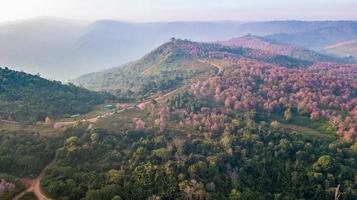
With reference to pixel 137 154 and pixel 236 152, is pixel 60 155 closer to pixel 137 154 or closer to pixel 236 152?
pixel 137 154

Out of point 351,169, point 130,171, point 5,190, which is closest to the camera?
point 5,190

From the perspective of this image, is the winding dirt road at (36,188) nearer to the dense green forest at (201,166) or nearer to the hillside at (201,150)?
the hillside at (201,150)

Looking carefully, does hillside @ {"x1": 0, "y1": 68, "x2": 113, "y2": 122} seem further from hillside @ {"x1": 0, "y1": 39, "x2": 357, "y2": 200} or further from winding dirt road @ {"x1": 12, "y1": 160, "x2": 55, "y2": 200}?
winding dirt road @ {"x1": 12, "y1": 160, "x2": 55, "y2": 200}

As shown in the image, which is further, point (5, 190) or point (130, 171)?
point (130, 171)

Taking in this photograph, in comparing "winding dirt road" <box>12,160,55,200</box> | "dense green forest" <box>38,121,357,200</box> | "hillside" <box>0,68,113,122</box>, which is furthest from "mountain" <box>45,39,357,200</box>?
"hillside" <box>0,68,113,122</box>

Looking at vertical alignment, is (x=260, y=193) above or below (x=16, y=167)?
below

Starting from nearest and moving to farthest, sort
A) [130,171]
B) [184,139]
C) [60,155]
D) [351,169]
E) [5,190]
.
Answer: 1. [5,190]
2. [130,171]
3. [60,155]
4. [351,169]
5. [184,139]

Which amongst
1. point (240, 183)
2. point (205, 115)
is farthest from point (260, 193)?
point (205, 115)

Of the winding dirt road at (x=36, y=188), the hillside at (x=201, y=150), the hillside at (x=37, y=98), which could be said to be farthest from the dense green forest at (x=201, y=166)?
the hillside at (x=37, y=98)
